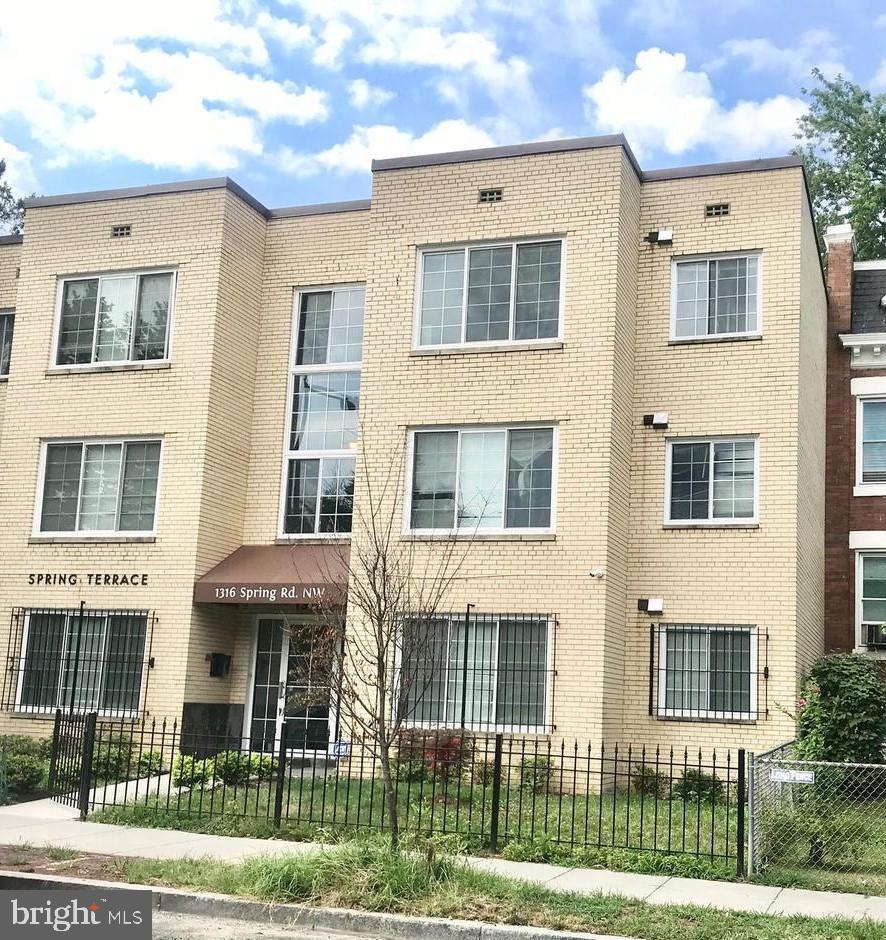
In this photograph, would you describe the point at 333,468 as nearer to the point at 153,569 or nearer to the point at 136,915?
the point at 153,569

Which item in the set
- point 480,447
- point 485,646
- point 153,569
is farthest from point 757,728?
point 153,569

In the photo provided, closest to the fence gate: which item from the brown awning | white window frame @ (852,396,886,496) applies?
the brown awning

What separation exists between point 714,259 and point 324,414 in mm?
7256

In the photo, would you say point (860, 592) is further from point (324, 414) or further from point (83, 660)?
point (83, 660)

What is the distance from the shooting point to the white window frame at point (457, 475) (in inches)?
726

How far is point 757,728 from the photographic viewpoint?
58.9 ft

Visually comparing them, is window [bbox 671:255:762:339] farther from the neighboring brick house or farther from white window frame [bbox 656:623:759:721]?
white window frame [bbox 656:623:759:721]

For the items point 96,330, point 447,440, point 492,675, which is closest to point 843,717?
point 492,675

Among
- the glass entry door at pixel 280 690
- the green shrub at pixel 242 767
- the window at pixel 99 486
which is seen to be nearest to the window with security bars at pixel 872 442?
the glass entry door at pixel 280 690

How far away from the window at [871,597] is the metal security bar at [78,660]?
12.5 m

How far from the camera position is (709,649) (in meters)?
18.5

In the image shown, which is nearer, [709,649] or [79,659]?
[709,649]

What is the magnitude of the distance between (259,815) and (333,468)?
8829 millimetres

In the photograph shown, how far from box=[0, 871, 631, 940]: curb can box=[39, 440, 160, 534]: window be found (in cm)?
1078
